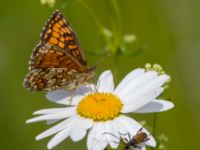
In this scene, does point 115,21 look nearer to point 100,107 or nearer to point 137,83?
point 137,83

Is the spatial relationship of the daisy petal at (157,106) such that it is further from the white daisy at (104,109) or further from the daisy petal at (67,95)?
the daisy petal at (67,95)

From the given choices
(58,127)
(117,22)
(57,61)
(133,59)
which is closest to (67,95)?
(57,61)

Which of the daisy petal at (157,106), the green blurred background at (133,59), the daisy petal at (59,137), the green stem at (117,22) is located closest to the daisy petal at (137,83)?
the daisy petal at (157,106)

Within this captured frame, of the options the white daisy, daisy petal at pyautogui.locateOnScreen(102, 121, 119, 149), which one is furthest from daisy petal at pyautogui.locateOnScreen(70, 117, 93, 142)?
daisy petal at pyautogui.locateOnScreen(102, 121, 119, 149)

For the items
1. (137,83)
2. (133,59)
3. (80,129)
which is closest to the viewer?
(80,129)

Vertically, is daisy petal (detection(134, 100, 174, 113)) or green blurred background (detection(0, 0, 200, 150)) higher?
daisy petal (detection(134, 100, 174, 113))

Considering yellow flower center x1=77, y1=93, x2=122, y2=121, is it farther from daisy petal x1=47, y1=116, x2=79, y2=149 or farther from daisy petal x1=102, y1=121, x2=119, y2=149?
daisy petal x1=47, y1=116, x2=79, y2=149
